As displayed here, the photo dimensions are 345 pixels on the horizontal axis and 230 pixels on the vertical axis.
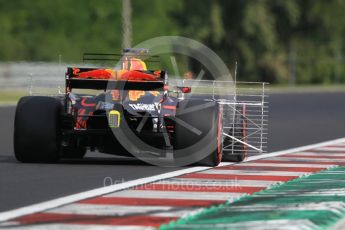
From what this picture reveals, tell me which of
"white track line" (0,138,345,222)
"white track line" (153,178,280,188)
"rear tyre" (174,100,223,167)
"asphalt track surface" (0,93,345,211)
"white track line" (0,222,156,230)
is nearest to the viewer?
"white track line" (0,222,156,230)

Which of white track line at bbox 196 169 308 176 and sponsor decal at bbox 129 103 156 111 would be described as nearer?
white track line at bbox 196 169 308 176

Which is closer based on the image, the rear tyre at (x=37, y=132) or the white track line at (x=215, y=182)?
the white track line at (x=215, y=182)

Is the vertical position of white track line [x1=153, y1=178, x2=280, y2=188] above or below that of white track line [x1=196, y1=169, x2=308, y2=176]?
above

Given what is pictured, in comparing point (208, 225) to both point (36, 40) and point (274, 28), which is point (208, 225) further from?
point (274, 28)

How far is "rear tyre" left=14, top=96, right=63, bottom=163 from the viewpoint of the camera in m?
15.6

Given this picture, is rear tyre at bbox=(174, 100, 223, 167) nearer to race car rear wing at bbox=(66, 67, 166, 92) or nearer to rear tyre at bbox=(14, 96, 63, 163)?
race car rear wing at bbox=(66, 67, 166, 92)

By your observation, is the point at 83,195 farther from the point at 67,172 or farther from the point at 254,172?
the point at 254,172

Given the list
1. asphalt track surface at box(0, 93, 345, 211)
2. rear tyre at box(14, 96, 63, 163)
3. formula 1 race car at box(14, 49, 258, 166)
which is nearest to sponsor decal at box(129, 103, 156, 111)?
formula 1 race car at box(14, 49, 258, 166)

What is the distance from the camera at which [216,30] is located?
73000mm

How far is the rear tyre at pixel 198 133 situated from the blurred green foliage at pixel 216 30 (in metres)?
46.4

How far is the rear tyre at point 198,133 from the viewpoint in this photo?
50.5 feet

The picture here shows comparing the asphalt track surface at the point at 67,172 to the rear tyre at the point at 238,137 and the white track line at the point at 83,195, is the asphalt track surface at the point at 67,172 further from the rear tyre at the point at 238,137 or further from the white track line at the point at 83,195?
the rear tyre at the point at 238,137

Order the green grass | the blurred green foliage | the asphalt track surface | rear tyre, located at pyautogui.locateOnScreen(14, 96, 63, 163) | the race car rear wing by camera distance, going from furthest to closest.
→ the blurred green foliage
the green grass
the race car rear wing
rear tyre, located at pyautogui.locateOnScreen(14, 96, 63, 163)
the asphalt track surface

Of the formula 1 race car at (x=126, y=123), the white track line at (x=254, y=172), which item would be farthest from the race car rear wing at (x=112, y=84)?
the white track line at (x=254, y=172)
